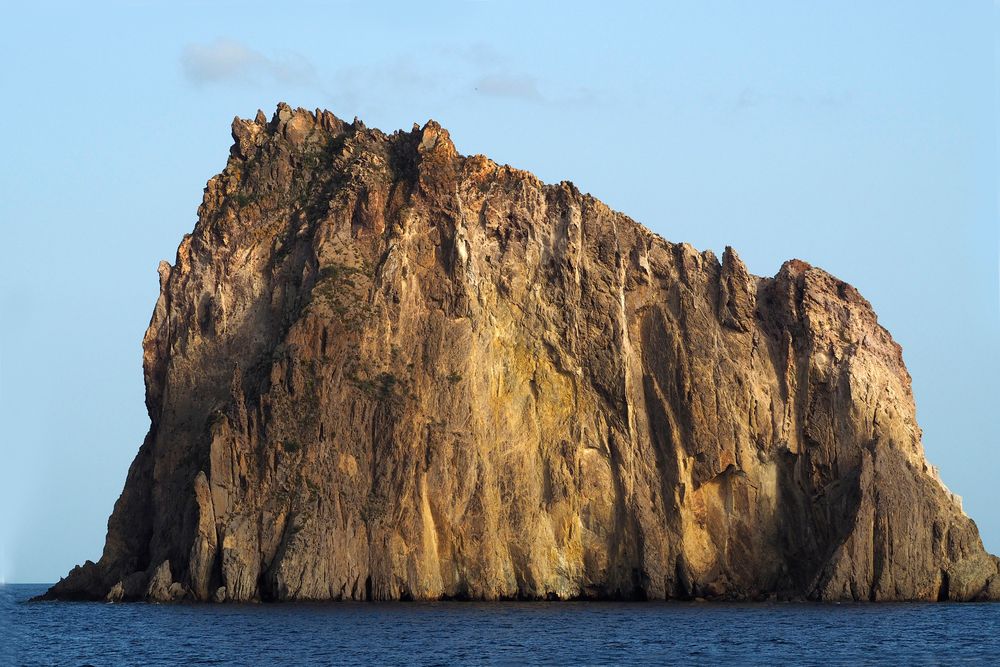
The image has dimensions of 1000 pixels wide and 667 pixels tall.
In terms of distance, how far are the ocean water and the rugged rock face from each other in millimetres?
4290

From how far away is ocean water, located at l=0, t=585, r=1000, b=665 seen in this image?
242ft

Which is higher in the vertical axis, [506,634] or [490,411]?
[490,411]

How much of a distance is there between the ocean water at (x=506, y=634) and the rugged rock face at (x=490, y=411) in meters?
4.29

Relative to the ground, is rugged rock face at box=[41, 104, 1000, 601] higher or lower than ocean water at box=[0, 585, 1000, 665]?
higher

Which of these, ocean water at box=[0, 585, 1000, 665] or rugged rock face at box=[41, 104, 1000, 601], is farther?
rugged rock face at box=[41, 104, 1000, 601]

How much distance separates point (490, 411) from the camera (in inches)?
4277

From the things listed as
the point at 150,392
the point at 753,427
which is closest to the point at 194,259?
the point at 150,392

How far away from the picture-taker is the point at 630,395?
110m

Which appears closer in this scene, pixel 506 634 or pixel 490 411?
pixel 506 634

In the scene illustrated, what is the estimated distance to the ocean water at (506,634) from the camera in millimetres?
73625

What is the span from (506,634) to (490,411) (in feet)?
91.7

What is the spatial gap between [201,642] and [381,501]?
1033 inches

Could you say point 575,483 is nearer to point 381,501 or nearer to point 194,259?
point 381,501

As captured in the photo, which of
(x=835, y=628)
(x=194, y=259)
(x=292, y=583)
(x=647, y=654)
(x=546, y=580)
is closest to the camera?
(x=647, y=654)
